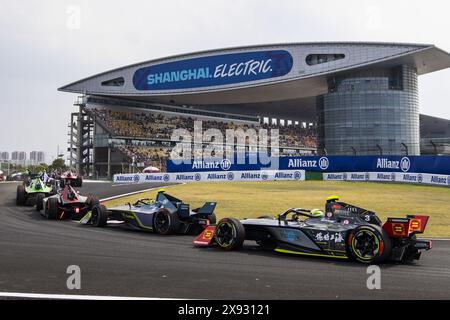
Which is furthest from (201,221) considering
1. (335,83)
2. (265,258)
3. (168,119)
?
(168,119)

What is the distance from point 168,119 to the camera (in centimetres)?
7856

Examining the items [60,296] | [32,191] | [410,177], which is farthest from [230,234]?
[410,177]

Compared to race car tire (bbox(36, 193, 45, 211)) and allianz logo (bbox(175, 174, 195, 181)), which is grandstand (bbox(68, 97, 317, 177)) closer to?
allianz logo (bbox(175, 174, 195, 181))

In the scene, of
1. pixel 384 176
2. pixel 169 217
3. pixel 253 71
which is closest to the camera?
pixel 169 217

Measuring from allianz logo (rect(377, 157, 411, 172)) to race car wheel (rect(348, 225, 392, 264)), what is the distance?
25492 mm

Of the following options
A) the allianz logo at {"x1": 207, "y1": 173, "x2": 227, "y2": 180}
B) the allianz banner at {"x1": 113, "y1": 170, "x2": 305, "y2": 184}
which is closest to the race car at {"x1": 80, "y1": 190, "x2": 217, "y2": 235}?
the allianz banner at {"x1": 113, "y1": 170, "x2": 305, "y2": 184}

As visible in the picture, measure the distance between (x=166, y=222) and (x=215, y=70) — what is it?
185ft

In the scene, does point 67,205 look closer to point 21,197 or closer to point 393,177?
point 21,197

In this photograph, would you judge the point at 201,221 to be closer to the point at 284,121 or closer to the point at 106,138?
the point at 106,138

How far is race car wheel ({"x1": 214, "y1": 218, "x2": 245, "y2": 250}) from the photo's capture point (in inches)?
355

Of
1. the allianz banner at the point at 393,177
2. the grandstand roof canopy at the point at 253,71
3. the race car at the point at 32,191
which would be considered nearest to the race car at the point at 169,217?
the race car at the point at 32,191

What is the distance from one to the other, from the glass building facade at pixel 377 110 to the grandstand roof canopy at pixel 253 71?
4.72ft

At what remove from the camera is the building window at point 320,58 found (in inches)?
2259

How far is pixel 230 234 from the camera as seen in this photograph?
9.21 metres
